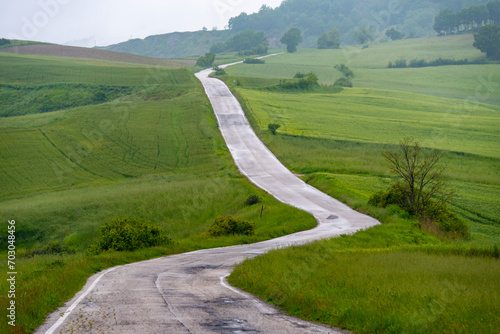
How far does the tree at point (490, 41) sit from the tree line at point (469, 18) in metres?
49.1

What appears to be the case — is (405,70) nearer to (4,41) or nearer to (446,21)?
(446,21)

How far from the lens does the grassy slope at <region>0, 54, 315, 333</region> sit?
57.7ft

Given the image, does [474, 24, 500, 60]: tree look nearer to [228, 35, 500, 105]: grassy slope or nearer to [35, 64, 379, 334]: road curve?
[228, 35, 500, 105]: grassy slope

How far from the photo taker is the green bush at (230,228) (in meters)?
25.9

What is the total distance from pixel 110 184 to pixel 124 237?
946 inches

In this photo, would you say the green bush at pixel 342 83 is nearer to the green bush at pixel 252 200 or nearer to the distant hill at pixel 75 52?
the distant hill at pixel 75 52

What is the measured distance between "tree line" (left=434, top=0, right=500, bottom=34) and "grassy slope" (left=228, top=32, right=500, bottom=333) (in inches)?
2636

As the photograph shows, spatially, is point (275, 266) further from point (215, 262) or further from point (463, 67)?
point (463, 67)

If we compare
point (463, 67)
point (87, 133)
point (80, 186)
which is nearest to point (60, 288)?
point (80, 186)

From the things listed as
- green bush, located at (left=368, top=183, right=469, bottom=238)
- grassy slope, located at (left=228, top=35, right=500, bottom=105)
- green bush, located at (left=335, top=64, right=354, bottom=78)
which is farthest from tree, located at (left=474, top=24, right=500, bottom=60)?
green bush, located at (left=368, top=183, right=469, bottom=238)

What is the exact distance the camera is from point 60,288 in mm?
12148

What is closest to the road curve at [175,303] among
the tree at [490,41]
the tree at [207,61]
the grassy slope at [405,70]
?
the grassy slope at [405,70]

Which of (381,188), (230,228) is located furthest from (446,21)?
(230,228)

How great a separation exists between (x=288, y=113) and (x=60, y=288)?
68846mm
